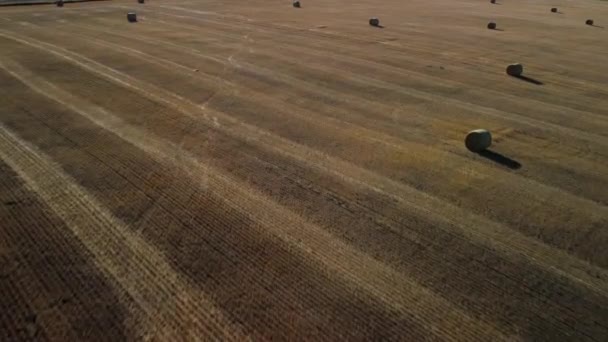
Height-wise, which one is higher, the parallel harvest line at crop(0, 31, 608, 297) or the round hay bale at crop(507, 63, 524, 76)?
the round hay bale at crop(507, 63, 524, 76)

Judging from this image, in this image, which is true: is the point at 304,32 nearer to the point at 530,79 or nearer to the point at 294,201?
the point at 530,79

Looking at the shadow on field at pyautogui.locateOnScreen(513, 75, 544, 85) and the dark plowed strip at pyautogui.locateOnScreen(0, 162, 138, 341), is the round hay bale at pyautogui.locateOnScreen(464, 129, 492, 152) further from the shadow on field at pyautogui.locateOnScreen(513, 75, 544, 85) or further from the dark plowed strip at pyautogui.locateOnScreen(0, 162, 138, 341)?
the shadow on field at pyautogui.locateOnScreen(513, 75, 544, 85)

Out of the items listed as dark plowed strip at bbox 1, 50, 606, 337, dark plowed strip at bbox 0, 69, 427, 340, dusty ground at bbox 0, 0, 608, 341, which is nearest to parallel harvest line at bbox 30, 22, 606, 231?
dusty ground at bbox 0, 0, 608, 341

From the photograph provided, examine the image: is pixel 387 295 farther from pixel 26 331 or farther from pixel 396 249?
pixel 26 331

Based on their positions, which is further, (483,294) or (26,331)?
(483,294)

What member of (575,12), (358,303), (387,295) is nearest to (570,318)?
(387,295)

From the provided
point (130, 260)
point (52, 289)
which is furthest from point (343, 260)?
point (52, 289)

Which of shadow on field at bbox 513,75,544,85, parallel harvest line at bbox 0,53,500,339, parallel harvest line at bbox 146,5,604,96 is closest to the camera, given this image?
parallel harvest line at bbox 0,53,500,339
